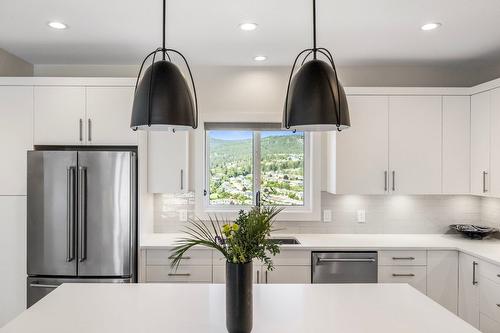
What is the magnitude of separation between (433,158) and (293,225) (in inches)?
57.1

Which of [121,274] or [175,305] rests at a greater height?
[175,305]

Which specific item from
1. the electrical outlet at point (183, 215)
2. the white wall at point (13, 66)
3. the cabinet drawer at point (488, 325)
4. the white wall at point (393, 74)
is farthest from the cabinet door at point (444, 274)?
the white wall at point (13, 66)

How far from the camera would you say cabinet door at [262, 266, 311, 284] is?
10.4ft

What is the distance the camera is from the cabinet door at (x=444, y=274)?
10.4 feet

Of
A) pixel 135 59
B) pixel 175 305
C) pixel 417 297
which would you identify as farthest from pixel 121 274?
pixel 417 297

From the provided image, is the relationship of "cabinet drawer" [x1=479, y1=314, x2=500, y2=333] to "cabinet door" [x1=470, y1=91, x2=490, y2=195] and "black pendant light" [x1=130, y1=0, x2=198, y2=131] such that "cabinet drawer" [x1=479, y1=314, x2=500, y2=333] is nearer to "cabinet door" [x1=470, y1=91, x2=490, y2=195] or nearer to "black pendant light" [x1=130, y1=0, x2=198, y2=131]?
"cabinet door" [x1=470, y1=91, x2=490, y2=195]

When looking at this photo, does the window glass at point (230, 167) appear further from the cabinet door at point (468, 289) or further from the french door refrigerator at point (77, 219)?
the cabinet door at point (468, 289)

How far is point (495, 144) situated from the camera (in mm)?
3146

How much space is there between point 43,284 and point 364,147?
2.96 metres

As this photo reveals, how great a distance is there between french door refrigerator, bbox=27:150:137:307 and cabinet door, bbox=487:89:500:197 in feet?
9.93

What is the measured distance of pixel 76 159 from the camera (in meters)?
3.00

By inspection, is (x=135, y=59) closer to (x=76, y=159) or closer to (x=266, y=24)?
(x=76, y=159)

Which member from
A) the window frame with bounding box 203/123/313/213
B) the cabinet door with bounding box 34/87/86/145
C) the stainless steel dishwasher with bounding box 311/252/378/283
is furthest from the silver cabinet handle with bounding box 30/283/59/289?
the stainless steel dishwasher with bounding box 311/252/378/283

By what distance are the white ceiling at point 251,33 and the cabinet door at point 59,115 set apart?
0.38 meters
